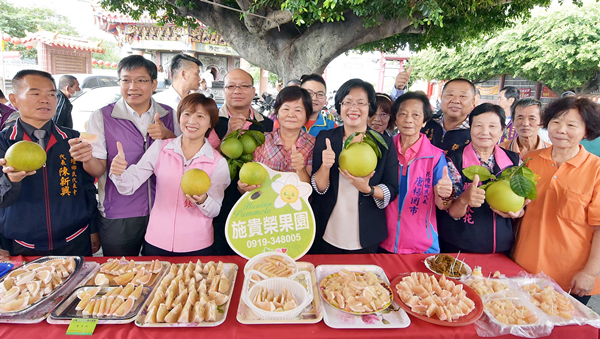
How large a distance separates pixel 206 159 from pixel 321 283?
120 cm

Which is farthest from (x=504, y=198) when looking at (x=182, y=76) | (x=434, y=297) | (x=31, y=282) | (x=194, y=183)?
(x=182, y=76)

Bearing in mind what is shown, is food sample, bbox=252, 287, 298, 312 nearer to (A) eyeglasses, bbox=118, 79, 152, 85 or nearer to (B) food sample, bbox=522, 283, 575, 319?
(B) food sample, bbox=522, 283, 575, 319

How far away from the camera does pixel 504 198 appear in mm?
2031

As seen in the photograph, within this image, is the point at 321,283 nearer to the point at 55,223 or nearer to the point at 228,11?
the point at 55,223

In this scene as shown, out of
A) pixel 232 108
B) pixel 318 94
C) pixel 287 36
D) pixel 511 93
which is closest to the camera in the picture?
pixel 232 108

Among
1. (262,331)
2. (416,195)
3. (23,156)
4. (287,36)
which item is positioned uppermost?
(287,36)

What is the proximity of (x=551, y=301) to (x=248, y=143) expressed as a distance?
217cm

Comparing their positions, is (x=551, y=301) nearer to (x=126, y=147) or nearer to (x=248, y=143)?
(x=248, y=143)

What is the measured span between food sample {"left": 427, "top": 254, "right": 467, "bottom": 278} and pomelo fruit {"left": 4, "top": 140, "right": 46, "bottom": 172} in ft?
8.71

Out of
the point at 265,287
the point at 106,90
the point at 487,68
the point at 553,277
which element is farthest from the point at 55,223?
the point at 487,68

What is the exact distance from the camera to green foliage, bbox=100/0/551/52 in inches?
145

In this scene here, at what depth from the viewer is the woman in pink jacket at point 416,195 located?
248 cm

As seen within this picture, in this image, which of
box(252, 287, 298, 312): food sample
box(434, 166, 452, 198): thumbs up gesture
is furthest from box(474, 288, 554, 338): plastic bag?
box(252, 287, 298, 312): food sample

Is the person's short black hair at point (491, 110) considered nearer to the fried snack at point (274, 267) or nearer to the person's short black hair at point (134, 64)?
the fried snack at point (274, 267)
